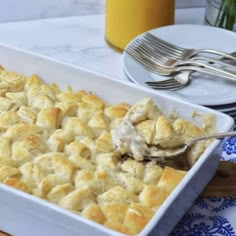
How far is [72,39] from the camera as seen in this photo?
63.5 inches

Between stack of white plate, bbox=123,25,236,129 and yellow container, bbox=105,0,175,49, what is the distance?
3cm

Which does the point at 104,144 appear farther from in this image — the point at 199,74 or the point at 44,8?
the point at 44,8

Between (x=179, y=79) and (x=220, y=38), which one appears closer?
(x=179, y=79)

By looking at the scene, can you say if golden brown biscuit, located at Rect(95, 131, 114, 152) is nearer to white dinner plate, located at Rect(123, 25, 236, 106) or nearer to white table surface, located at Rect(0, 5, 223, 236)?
white dinner plate, located at Rect(123, 25, 236, 106)

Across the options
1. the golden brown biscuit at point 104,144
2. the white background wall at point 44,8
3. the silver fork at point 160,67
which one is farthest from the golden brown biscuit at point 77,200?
the white background wall at point 44,8

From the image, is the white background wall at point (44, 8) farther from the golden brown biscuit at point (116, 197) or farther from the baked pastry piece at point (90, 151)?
the golden brown biscuit at point (116, 197)

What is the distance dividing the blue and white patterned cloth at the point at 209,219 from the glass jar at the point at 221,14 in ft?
1.83

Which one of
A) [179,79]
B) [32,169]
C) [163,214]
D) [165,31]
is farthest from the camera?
[165,31]

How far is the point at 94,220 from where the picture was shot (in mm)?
905

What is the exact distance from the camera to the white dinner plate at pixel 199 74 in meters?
1.31

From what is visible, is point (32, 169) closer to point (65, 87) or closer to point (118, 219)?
point (118, 219)

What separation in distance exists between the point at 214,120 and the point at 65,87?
0.90ft

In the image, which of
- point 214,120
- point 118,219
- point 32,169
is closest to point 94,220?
point 118,219

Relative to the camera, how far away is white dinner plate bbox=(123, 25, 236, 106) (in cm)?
131
